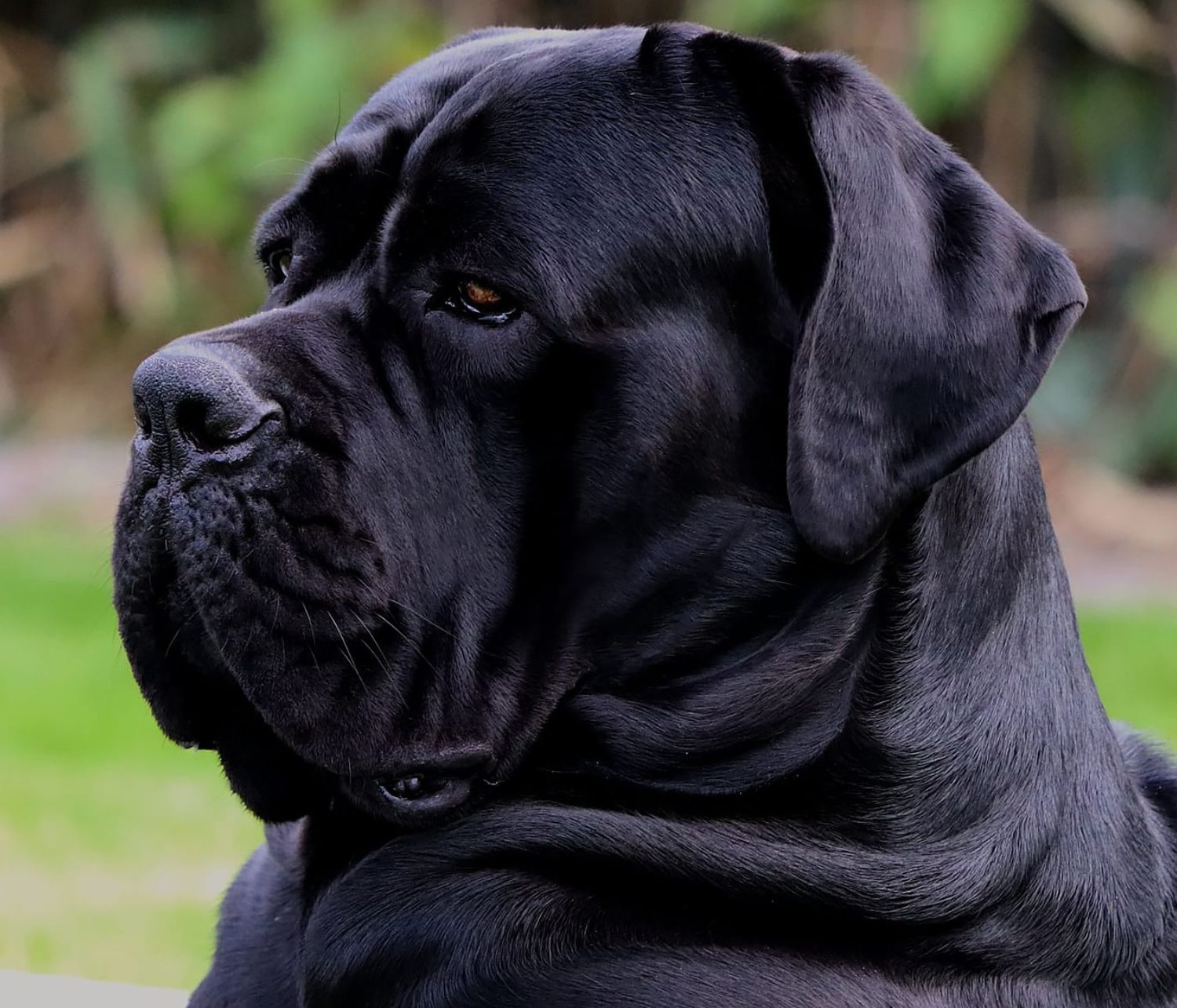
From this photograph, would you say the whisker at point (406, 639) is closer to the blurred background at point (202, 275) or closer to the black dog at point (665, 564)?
the black dog at point (665, 564)

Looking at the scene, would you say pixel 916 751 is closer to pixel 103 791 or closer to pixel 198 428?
pixel 198 428

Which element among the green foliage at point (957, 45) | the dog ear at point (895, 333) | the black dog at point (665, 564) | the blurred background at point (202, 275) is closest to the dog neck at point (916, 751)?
the black dog at point (665, 564)

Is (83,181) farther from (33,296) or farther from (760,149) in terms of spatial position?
(760,149)

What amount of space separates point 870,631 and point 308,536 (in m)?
0.75

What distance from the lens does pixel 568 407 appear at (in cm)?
234

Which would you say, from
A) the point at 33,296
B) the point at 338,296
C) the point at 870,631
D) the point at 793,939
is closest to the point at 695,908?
the point at 793,939

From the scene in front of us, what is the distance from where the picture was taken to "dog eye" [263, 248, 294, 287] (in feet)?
8.96

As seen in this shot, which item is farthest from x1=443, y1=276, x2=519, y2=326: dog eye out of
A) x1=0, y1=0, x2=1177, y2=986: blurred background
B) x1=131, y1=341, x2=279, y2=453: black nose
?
x1=0, y1=0, x2=1177, y2=986: blurred background

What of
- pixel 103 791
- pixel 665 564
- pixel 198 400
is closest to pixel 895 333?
pixel 665 564

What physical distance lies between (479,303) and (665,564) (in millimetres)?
427

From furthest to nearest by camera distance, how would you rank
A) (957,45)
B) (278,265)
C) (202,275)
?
(202,275) → (957,45) → (278,265)

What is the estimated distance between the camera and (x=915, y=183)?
2.33 meters

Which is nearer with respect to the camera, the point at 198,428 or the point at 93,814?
the point at 198,428

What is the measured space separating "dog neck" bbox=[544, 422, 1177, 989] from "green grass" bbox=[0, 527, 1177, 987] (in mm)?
1820
